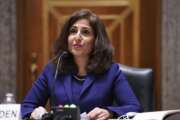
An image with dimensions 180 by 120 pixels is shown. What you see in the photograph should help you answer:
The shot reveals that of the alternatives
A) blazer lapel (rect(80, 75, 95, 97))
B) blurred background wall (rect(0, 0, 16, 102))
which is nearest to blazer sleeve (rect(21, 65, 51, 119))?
blazer lapel (rect(80, 75, 95, 97))

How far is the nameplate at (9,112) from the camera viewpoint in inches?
71.9

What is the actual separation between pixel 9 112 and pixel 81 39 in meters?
0.76

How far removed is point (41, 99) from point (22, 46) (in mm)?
1607

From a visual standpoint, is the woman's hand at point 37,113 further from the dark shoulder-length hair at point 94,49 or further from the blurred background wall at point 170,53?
the blurred background wall at point 170,53

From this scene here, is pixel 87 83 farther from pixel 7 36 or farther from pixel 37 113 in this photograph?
pixel 7 36

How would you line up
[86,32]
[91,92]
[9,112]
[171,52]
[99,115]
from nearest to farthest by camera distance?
[9,112] → [99,115] → [91,92] → [86,32] → [171,52]

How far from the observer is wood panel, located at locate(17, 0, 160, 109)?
13.2ft

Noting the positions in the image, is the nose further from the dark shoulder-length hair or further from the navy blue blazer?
the navy blue blazer

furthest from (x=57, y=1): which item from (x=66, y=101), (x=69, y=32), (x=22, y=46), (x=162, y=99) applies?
(x=66, y=101)

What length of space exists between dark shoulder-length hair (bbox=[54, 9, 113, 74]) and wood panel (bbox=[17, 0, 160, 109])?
150 cm

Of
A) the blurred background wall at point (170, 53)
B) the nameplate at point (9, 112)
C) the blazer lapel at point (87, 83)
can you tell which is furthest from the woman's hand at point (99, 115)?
the blurred background wall at point (170, 53)

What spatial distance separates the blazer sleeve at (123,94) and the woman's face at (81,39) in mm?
203

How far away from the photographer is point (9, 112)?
1.83 metres

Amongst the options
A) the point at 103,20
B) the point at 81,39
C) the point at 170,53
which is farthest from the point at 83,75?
the point at 103,20
